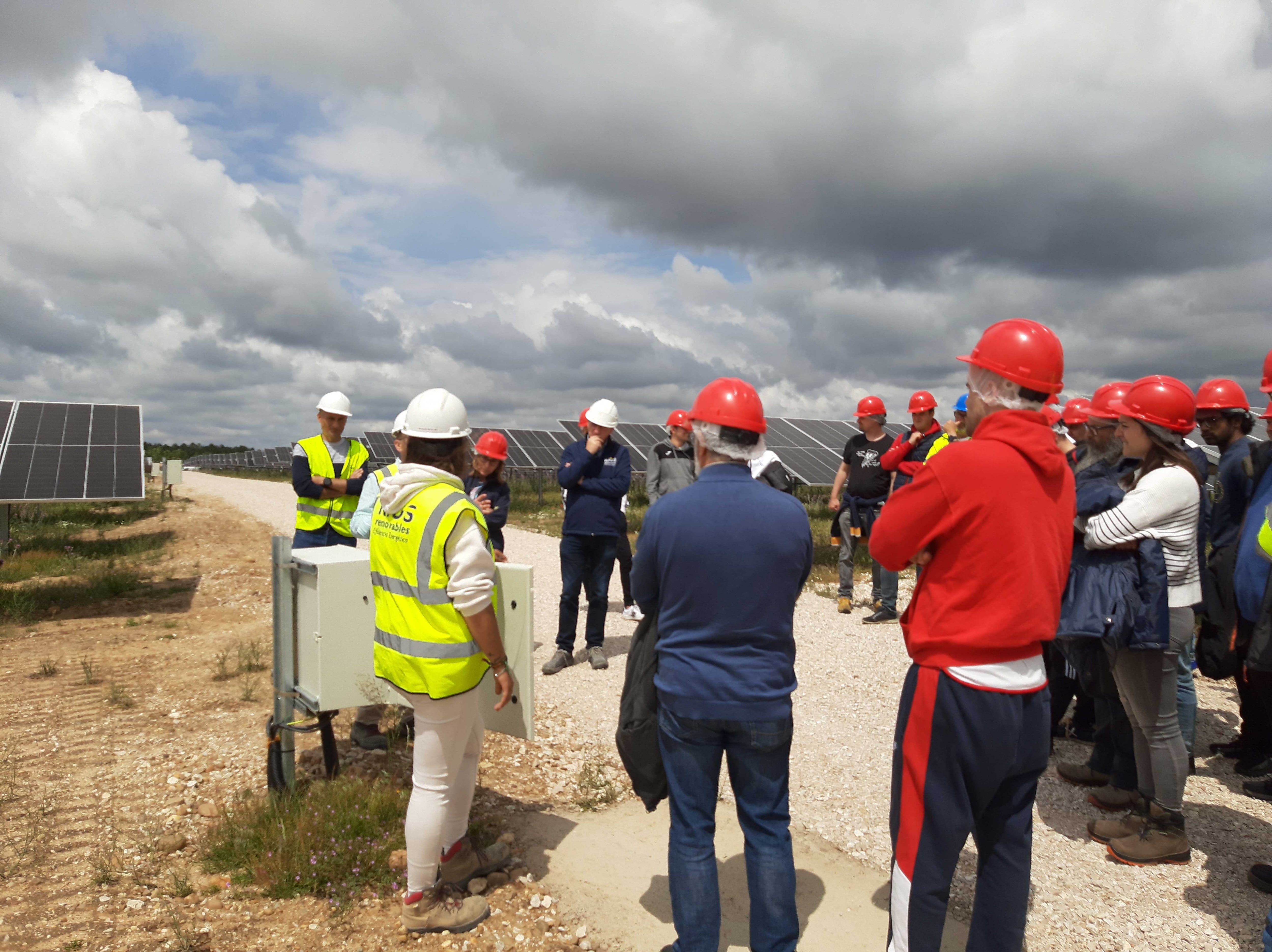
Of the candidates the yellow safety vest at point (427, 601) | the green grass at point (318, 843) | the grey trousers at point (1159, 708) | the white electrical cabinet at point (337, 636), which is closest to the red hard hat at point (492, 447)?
the white electrical cabinet at point (337, 636)

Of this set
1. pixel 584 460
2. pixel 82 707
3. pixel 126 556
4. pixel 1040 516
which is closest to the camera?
pixel 1040 516

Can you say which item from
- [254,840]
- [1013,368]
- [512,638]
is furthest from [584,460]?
[1013,368]

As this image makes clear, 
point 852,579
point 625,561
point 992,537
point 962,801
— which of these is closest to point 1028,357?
point 992,537

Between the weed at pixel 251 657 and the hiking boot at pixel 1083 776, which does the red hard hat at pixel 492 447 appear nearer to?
the weed at pixel 251 657

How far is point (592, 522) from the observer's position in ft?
20.3

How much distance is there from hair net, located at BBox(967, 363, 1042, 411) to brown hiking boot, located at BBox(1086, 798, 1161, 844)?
8.08 feet

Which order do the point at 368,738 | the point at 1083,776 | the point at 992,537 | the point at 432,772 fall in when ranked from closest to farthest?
the point at 992,537 → the point at 432,772 → the point at 1083,776 → the point at 368,738

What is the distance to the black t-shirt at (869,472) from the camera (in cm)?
796

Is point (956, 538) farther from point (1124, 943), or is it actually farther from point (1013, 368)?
point (1124, 943)

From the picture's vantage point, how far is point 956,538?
2.09 m

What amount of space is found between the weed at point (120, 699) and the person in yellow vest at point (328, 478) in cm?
159

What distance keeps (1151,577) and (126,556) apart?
13983 mm

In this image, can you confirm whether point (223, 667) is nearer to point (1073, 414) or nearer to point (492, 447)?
point (492, 447)

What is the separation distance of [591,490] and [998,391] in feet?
14.0
